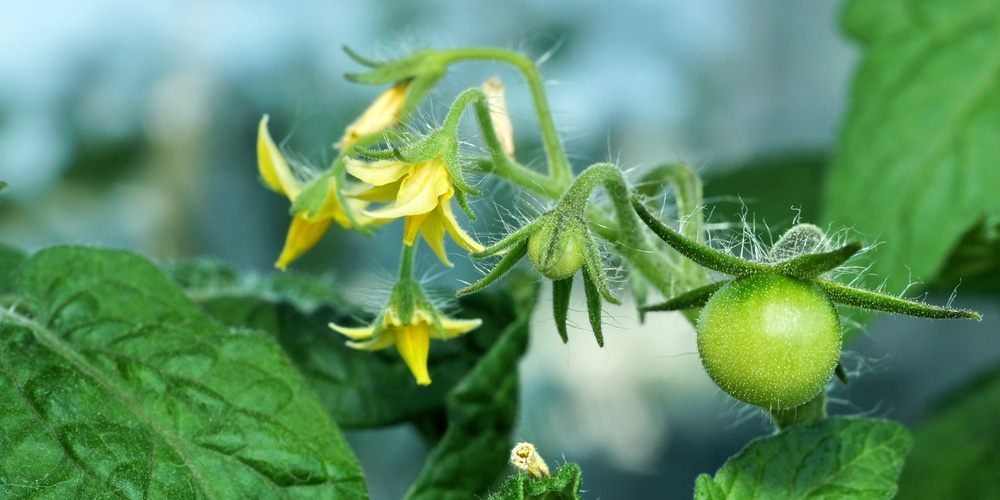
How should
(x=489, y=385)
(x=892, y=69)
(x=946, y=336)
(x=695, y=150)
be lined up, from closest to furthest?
(x=489, y=385) → (x=892, y=69) → (x=946, y=336) → (x=695, y=150)

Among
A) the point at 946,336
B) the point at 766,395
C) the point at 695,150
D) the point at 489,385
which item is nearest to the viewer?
the point at 766,395

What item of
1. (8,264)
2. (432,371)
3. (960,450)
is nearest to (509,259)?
(432,371)

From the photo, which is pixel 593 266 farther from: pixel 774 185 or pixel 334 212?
pixel 774 185

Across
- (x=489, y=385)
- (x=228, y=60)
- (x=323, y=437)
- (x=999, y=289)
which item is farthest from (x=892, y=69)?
(x=228, y=60)

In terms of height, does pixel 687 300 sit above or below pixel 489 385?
above

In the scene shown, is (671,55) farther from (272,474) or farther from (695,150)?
(272,474)

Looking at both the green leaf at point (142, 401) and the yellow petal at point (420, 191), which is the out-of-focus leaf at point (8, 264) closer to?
the green leaf at point (142, 401)

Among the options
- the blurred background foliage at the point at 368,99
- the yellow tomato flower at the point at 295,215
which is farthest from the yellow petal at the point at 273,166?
the blurred background foliage at the point at 368,99

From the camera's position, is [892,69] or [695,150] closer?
[892,69]
